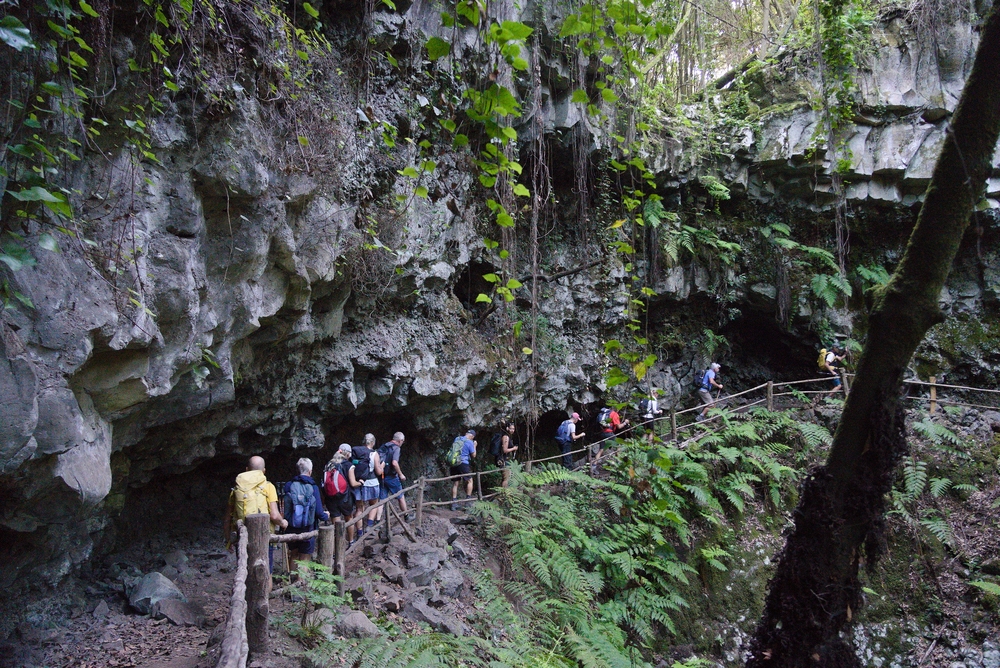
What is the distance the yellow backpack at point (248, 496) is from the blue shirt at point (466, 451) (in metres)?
4.04

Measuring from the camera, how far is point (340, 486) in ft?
21.7

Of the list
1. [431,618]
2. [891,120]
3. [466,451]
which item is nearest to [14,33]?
[431,618]

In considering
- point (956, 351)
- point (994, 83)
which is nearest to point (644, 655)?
point (994, 83)

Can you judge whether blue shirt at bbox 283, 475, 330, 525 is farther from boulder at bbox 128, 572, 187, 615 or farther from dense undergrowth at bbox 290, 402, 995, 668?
dense undergrowth at bbox 290, 402, 995, 668

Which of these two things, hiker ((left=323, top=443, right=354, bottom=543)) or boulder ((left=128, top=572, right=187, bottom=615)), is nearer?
boulder ((left=128, top=572, right=187, bottom=615))

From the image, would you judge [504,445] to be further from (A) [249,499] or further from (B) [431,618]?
(A) [249,499]

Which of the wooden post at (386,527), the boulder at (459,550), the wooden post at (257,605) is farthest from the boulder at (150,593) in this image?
the boulder at (459,550)

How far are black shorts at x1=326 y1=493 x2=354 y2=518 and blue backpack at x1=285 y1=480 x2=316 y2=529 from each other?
97 centimetres

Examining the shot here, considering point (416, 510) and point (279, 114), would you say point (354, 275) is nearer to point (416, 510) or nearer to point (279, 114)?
point (279, 114)

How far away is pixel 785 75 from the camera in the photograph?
12531mm

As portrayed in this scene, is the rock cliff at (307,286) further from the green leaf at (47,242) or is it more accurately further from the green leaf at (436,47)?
the green leaf at (436,47)

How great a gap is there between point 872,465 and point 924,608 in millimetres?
6756

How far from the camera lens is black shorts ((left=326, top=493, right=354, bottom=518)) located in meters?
6.74

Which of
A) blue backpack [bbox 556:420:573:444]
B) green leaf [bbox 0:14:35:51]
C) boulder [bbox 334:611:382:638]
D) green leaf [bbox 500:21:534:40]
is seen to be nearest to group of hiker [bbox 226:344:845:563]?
blue backpack [bbox 556:420:573:444]
